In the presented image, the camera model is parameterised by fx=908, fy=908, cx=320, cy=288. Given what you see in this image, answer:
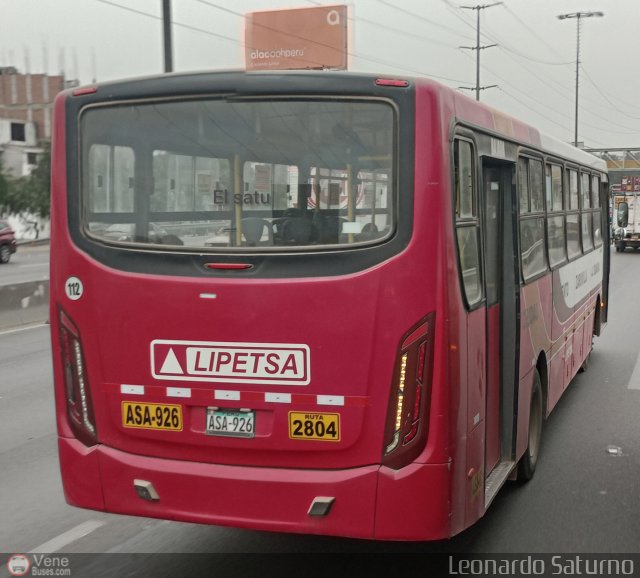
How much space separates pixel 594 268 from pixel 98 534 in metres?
7.47

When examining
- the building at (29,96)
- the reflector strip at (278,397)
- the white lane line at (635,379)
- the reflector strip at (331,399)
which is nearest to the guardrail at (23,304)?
the white lane line at (635,379)

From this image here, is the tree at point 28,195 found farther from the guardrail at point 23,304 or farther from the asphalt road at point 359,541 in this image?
the asphalt road at point 359,541

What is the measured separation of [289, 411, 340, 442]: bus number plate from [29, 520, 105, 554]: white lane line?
190 centimetres

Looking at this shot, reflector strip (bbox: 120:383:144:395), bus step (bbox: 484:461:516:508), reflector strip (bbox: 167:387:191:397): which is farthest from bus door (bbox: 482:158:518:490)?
reflector strip (bbox: 120:383:144:395)

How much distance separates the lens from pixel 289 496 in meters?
4.41

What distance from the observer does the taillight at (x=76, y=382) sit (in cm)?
482

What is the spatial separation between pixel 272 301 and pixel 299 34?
17756 millimetres

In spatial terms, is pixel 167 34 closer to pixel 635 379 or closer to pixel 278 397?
pixel 635 379

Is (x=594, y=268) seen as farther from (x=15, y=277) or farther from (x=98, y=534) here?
(x=15, y=277)

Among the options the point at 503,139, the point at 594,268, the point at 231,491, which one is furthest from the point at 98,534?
the point at 594,268

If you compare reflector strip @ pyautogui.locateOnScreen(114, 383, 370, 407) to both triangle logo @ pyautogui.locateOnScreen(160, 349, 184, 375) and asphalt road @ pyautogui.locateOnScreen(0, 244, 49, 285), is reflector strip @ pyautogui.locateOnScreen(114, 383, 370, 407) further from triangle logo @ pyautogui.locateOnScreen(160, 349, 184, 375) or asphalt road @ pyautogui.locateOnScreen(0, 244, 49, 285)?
asphalt road @ pyautogui.locateOnScreen(0, 244, 49, 285)

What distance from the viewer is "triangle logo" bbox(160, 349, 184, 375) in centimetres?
455

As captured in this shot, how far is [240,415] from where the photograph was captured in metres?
4.48

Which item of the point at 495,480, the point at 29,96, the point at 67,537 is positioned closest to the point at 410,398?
the point at 495,480
